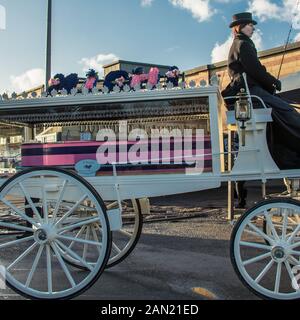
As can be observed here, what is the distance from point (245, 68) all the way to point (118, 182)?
1495 millimetres

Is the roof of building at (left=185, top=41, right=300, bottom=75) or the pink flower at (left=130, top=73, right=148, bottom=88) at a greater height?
the roof of building at (left=185, top=41, right=300, bottom=75)

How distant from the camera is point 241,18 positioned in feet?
13.6

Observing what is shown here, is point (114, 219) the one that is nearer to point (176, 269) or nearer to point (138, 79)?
point (138, 79)

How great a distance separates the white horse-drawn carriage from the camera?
355cm

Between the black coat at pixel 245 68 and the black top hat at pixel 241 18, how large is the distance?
116 millimetres

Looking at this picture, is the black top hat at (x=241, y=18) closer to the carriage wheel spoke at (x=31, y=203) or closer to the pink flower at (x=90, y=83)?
the pink flower at (x=90, y=83)

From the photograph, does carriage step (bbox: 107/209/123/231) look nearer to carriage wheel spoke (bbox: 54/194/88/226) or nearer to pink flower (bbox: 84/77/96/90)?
carriage wheel spoke (bbox: 54/194/88/226)

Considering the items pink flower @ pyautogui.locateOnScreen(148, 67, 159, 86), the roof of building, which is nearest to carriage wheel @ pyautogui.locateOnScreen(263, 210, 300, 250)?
pink flower @ pyautogui.locateOnScreen(148, 67, 159, 86)

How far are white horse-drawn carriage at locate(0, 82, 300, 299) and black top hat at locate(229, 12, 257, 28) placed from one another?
0.74 m

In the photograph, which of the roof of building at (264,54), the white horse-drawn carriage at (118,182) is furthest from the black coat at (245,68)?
the roof of building at (264,54)

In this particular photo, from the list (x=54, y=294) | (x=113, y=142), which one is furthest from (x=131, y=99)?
(x=54, y=294)

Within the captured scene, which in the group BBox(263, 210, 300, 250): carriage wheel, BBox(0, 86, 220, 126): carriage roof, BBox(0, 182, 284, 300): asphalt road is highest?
BBox(0, 86, 220, 126): carriage roof

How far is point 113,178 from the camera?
397 cm
